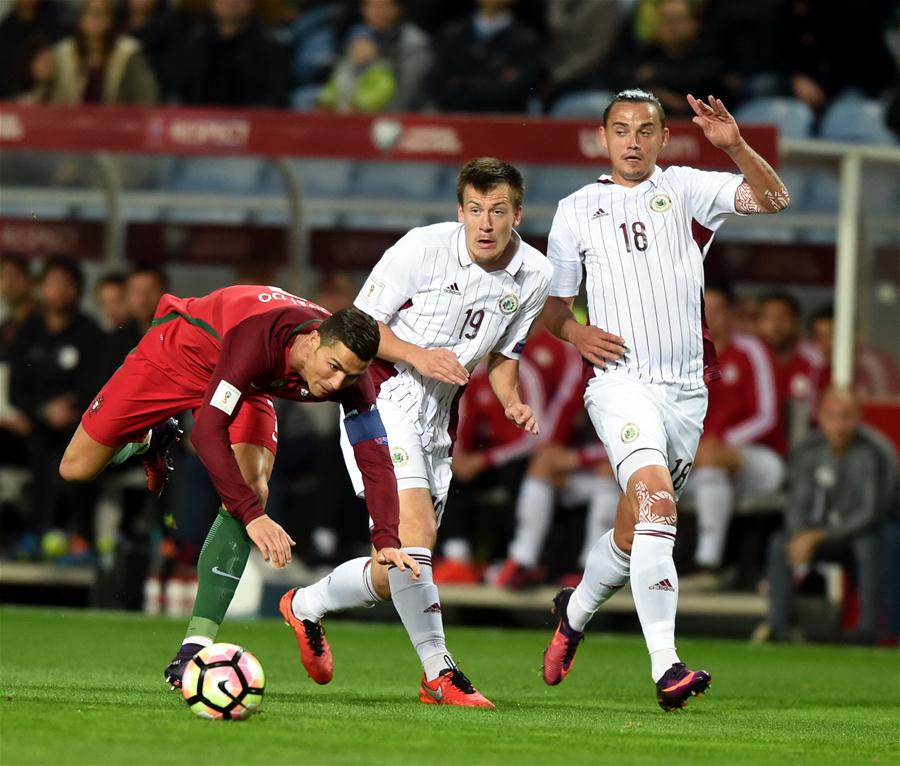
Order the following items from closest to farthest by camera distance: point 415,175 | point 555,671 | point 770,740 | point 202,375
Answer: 1. point 770,740
2. point 202,375
3. point 555,671
4. point 415,175

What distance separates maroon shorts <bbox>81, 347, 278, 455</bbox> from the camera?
7191 millimetres

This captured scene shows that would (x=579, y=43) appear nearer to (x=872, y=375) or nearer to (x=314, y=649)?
(x=872, y=375)

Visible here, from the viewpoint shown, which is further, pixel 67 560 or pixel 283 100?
pixel 283 100

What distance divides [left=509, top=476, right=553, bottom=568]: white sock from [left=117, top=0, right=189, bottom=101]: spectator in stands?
4.98m

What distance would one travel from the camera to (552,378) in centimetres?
1279

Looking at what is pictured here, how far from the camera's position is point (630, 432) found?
725cm

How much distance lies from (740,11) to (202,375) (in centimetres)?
851

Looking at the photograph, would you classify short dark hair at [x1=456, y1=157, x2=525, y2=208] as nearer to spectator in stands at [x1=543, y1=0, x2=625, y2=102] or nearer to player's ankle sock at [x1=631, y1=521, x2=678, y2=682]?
player's ankle sock at [x1=631, y1=521, x2=678, y2=682]

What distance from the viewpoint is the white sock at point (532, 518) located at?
12.4 m

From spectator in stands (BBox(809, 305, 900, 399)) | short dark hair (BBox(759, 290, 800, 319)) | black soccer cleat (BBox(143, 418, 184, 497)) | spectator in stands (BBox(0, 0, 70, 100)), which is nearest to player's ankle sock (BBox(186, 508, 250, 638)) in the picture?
black soccer cleat (BBox(143, 418, 184, 497))

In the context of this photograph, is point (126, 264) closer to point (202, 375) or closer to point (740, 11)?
point (740, 11)

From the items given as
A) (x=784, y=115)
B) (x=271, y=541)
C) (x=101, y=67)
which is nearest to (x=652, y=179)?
(x=271, y=541)

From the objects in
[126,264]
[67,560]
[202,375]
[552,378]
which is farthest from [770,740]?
[126,264]

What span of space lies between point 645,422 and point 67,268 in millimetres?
6758
